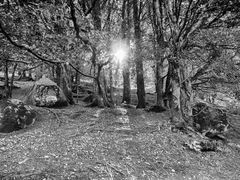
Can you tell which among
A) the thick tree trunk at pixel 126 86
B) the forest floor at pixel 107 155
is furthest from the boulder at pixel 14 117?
the thick tree trunk at pixel 126 86

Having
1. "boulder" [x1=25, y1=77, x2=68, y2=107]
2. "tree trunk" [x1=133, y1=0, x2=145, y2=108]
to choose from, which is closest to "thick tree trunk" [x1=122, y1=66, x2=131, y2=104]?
"tree trunk" [x1=133, y1=0, x2=145, y2=108]

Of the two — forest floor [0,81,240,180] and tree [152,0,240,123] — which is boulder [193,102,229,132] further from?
tree [152,0,240,123]

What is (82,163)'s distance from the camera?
3006 millimetres

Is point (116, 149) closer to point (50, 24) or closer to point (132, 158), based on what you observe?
point (132, 158)

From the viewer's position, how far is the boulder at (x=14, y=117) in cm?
446

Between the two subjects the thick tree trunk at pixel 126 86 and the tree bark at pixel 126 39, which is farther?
the thick tree trunk at pixel 126 86

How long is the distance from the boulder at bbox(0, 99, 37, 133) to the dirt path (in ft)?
1.00

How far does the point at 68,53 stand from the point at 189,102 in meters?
4.39

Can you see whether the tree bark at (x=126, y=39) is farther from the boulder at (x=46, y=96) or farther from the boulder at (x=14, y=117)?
the boulder at (x=14, y=117)

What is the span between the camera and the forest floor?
2766 mm

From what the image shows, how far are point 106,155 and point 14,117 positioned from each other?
10.7 feet

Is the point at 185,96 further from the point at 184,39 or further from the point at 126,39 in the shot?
the point at 126,39

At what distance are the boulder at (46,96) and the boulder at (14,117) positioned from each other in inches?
99.3

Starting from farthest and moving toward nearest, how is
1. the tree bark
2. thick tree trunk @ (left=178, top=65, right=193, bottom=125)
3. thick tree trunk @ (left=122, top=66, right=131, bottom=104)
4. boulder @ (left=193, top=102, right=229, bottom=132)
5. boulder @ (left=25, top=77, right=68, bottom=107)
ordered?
1. thick tree trunk @ (left=122, top=66, right=131, bottom=104)
2. the tree bark
3. boulder @ (left=25, top=77, right=68, bottom=107)
4. boulder @ (left=193, top=102, right=229, bottom=132)
5. thick tree trunk @ (left=178, top=65, right=193, bottom=125)
